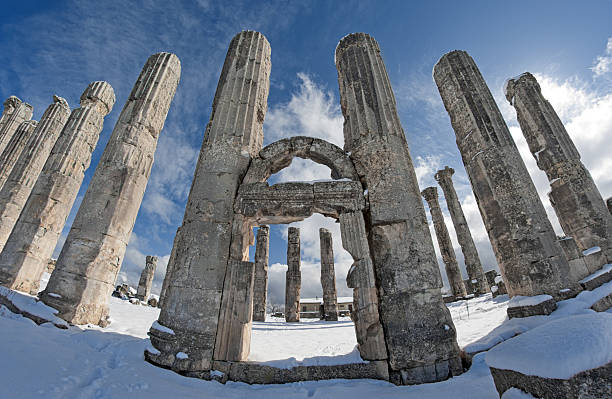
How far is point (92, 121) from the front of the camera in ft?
35.4

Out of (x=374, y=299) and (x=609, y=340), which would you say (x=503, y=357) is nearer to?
(x=609, y=340)

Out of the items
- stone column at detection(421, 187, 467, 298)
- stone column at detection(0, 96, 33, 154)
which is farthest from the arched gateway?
stone column at detection(0, 96, 33, 154)

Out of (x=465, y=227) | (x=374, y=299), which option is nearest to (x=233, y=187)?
(x=374, y=299)

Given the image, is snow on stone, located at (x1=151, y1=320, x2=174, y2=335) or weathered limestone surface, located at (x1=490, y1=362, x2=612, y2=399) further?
snow on stone, located at (x1=151, y1=320, x2=174, y2=335)

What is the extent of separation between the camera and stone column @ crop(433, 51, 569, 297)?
5.93 meters

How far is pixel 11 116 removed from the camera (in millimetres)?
17469

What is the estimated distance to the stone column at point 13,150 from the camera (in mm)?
14009

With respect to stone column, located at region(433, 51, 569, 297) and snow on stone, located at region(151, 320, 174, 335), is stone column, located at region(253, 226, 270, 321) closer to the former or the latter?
snow on stone, located at region(151, 320, 174, 335)

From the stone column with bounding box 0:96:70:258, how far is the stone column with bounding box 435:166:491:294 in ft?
76.5

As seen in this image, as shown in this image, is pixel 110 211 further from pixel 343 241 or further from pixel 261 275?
pixel 261 275

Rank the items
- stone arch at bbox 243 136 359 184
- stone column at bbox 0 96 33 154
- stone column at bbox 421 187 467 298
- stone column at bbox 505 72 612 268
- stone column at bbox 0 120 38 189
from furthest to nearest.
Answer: stone column at bbox 421 187 467 298, stone column at bbox 0 96 33 154, stone column at bbox 0 120 38 189, stone column at bbox 505 72 612 268, stone arch at bbox 243 136 359 184

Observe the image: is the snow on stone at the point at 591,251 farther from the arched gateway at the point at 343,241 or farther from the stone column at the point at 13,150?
the stone column at the point at 13,150

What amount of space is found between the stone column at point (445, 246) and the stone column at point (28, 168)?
22.6 m

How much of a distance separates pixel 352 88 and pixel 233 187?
4.04 m
